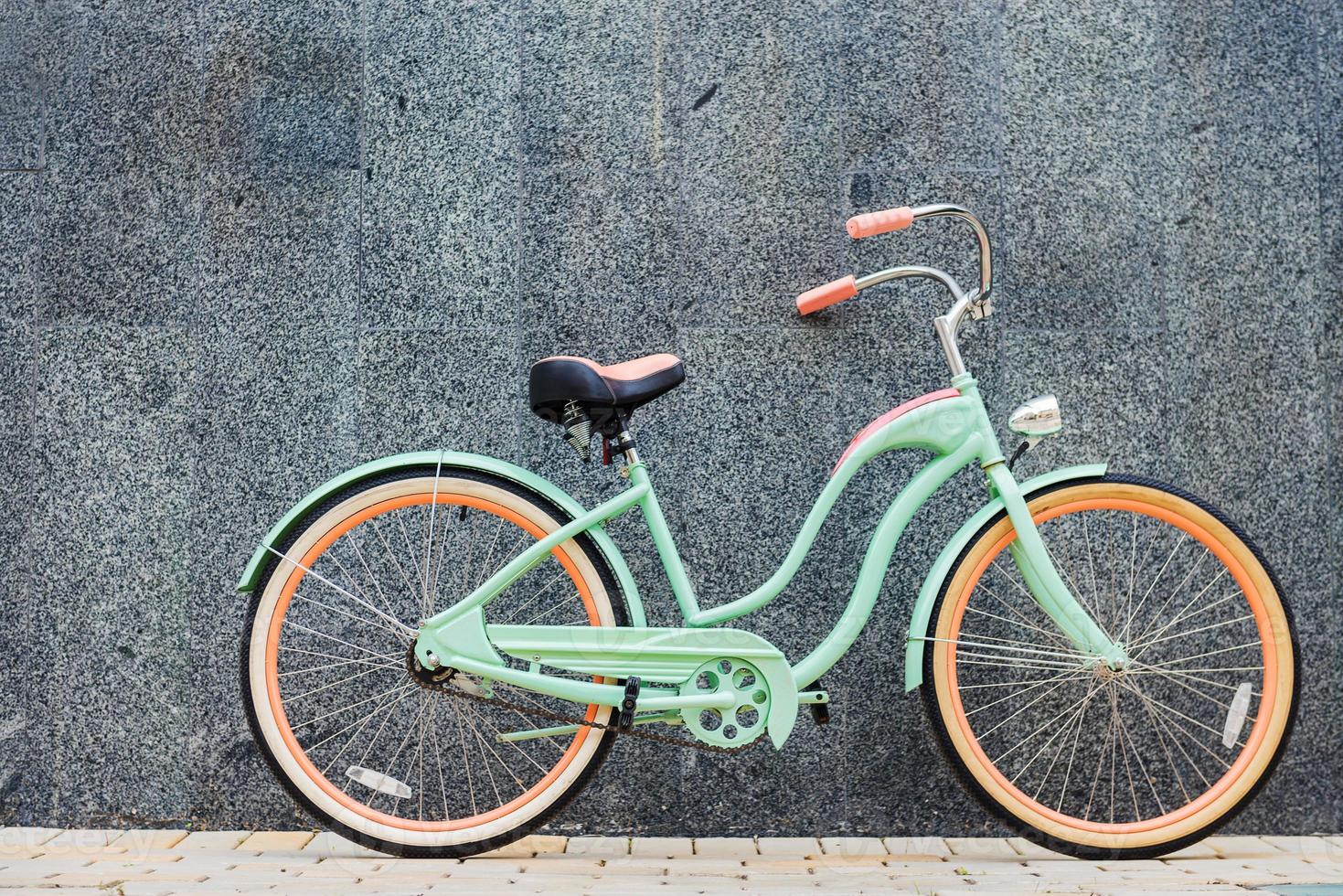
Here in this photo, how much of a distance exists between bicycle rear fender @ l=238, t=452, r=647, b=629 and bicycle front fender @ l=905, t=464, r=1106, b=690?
672 millimetres

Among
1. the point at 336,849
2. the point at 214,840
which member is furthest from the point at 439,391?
the point at 214,840

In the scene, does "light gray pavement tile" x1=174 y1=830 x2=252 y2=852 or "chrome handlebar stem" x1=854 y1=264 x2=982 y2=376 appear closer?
"chrome handlebar stem" x1=854 y1=264 x2=982 y2=376

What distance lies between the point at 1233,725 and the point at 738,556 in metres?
1.41

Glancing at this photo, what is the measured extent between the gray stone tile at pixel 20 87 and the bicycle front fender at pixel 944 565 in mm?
2913

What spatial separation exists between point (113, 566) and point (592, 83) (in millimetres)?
2040

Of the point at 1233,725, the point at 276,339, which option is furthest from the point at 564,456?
the point at 1233,725

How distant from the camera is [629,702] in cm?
249

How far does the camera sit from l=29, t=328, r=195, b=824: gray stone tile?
3086 millimetres

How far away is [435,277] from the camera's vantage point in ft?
10.5

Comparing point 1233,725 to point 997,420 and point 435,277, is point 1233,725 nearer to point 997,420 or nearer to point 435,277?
point 997,420

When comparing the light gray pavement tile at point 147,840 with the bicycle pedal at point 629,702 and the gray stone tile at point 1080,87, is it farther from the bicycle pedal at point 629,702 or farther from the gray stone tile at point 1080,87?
the gray stone tile at point 1080,87

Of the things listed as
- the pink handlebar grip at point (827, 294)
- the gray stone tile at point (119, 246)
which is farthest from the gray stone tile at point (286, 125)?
the pink handlebar grip at point (827, 294)

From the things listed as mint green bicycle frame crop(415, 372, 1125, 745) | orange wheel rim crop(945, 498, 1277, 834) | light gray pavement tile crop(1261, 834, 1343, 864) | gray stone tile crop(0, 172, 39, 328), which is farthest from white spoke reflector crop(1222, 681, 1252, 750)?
gray stone tile crop(0, 172, 39, 328)

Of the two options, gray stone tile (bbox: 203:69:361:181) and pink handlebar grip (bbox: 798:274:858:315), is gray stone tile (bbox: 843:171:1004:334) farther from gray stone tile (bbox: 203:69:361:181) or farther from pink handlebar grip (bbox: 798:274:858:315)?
gray stone tile (bbox: 203:69:361:181)
